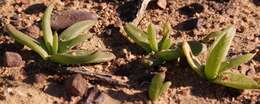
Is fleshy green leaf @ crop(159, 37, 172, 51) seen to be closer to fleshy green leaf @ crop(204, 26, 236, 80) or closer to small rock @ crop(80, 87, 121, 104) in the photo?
fleshy green leaf @ crop(204, 26, 236, 80)

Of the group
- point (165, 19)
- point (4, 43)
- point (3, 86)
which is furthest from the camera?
point (165, 19)

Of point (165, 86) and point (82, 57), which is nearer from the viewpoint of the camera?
point (165, 86)

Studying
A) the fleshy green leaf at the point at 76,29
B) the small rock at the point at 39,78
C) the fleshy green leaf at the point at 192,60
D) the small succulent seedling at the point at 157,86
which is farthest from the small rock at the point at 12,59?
the fleshy green leaf at the point at 192,60

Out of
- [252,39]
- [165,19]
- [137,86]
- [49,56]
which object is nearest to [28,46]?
[49,56]

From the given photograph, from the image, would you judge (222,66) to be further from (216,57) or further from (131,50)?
(131,50)

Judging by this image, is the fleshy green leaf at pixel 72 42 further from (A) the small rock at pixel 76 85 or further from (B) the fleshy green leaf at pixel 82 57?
(A) the small rock at pixel 76 85

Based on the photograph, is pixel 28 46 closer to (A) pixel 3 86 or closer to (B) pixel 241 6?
(A) pixel 3 86

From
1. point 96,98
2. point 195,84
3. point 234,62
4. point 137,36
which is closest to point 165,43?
point 137,36
